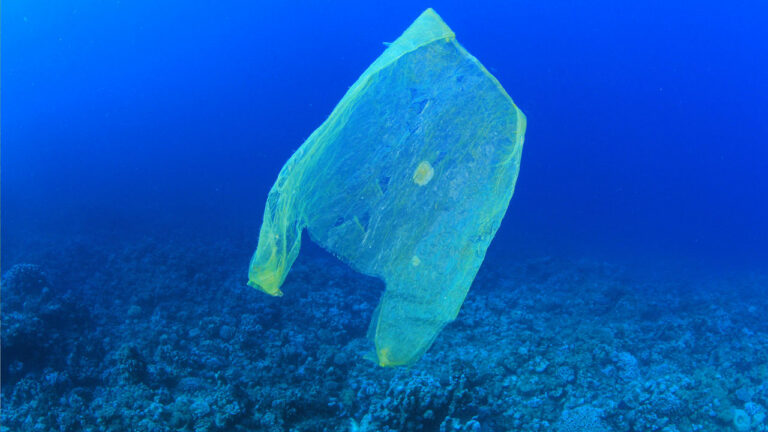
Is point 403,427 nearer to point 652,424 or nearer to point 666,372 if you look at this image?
point 652,424

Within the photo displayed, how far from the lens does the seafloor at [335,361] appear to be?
354 cm

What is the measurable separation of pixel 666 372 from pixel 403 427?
3.04 metres

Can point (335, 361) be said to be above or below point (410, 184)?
below

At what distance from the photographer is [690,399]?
4.03m

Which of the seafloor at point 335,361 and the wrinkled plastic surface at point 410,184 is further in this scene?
the seafloor at point 335,361

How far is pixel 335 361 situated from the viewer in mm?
4434

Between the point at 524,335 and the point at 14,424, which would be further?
the point at 524,335

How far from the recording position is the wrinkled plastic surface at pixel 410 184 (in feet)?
8.41

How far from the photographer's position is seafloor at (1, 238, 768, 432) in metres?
3.54

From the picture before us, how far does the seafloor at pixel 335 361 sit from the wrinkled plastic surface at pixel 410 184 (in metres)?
1.24

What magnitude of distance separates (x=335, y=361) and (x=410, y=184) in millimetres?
2517

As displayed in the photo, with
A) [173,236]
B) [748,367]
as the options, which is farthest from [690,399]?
[173,236]

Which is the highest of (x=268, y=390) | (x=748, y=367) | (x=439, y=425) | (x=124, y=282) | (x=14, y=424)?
(x=748, y=367)

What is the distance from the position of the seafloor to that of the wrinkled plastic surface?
1243 mm
